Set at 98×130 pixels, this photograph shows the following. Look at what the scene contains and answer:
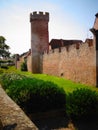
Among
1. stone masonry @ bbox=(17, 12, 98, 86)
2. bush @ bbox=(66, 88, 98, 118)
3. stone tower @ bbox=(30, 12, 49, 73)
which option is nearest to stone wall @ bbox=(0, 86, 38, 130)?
bush @ bbox=(66, 88, 98, 118)

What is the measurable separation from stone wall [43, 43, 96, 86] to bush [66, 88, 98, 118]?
7.06m

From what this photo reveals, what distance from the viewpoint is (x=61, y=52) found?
23.8 m

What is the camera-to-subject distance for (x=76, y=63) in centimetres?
1958

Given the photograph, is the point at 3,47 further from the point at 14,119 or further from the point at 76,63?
the point at 14,119

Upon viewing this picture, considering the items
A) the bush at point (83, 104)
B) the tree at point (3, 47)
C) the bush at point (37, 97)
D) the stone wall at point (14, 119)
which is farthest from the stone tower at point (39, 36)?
the tree at point (3, 47)

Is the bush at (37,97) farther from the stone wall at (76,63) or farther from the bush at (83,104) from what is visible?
the stone wall at (76,63)

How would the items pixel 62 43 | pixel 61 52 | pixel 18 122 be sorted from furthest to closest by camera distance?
pixel 62 43 → pixel 61 52 → pixel 18 122

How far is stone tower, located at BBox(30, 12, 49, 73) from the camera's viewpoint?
32.7 metres

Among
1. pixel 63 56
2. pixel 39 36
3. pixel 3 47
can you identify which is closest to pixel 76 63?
pixel 63 56

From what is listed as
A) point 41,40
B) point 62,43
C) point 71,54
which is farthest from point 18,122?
point 62,43

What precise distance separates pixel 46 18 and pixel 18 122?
1142 inches

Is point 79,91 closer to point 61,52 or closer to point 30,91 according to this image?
point 30,91

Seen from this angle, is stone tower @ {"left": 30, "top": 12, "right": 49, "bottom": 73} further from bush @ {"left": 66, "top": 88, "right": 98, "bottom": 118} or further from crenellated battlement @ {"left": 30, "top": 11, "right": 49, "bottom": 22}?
bush @ {"left": 66, "top": 88, "right": 98, "bottom": 118}

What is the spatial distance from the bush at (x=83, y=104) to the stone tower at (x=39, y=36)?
24.0 meters
